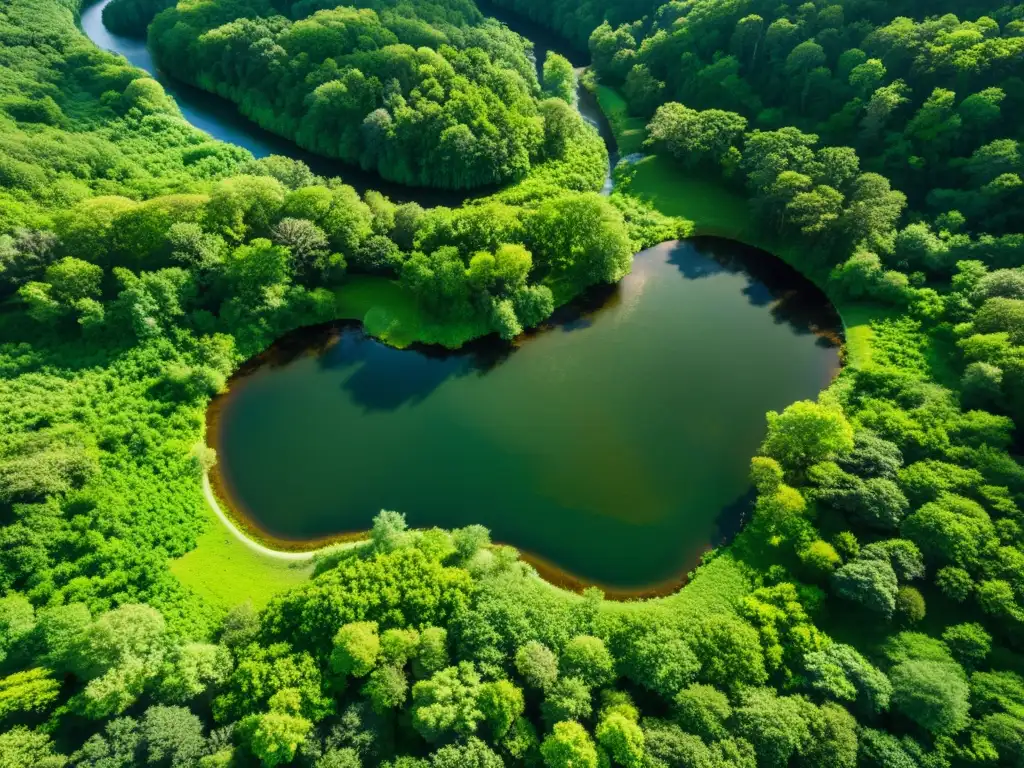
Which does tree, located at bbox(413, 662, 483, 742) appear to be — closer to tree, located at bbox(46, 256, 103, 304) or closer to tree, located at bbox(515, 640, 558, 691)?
tree, located at bbox(515, 640, 558, 691)

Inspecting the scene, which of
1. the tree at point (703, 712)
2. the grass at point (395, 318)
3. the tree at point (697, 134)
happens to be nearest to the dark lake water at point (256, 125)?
the tree at point (697, 134)

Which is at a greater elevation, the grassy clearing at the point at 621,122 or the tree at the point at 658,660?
the grassy clearing at the point at 621,122

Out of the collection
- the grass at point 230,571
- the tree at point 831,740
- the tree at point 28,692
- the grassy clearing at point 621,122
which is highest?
the grassy clearing at point 621,122

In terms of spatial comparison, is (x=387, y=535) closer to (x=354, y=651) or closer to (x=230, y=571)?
(x=354, y=651)

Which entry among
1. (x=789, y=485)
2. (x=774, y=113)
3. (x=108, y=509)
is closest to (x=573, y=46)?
(x=774, y=113)

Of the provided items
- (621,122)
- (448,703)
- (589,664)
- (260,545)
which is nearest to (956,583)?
(589,664)

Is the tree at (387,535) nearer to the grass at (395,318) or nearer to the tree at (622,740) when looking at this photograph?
the tree at (622,740)

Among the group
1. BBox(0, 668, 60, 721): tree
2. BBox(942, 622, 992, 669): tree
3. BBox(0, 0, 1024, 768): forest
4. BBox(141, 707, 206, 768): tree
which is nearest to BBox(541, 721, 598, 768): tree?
BBox(0, 0, 1024, 768): forest
